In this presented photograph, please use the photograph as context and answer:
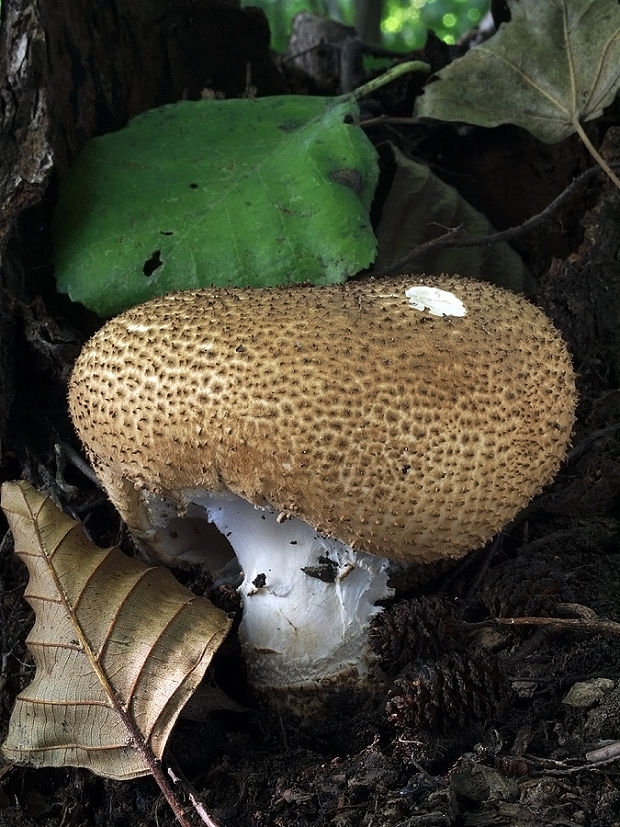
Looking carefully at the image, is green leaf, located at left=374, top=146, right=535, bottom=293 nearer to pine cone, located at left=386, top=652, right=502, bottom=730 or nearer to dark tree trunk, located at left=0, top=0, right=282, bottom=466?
dark tree trunk, located at left=0, top=0, right=282, bottom=466

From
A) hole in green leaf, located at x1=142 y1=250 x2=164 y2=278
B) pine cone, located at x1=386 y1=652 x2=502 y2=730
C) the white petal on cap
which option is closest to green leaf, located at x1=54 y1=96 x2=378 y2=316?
hole in green leaf, located at x1=142 y1=250 x2=164 y2=278

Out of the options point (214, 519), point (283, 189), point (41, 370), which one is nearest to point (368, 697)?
point (214, 519)

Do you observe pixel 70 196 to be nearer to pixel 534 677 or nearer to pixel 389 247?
pixel 389 247

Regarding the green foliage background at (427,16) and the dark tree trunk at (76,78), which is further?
the green foliage background at (427,16)

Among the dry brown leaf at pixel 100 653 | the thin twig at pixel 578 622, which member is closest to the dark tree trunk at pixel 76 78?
the dry brown leaf at pixel 100 653

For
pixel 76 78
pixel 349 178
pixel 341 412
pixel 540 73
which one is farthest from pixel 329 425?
pixel 76 78

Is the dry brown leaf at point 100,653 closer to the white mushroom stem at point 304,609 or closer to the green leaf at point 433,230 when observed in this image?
the white mushroom stem at point 304,609
